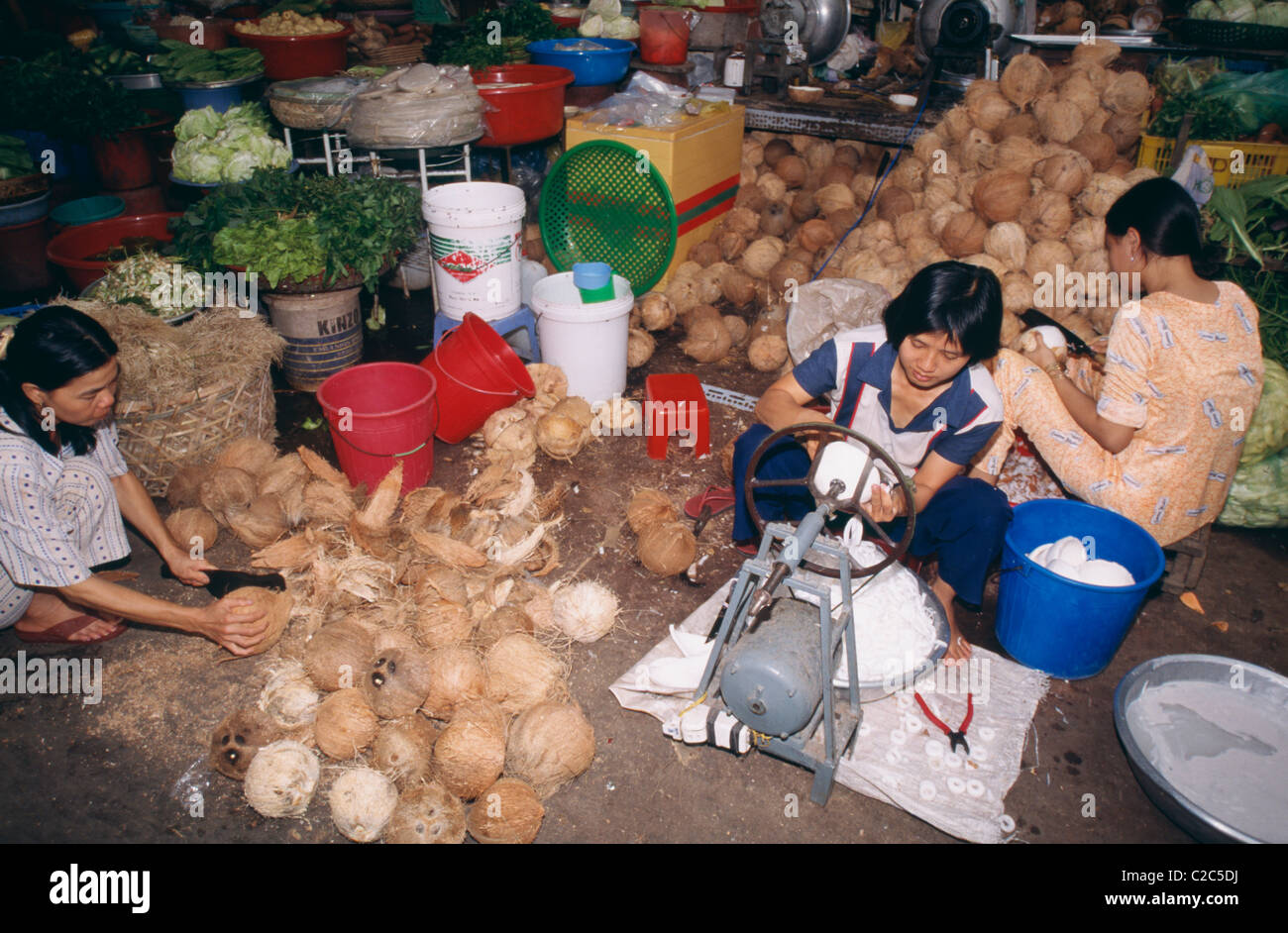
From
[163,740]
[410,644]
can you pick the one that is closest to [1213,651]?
[410,644]

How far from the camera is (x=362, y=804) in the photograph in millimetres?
2625

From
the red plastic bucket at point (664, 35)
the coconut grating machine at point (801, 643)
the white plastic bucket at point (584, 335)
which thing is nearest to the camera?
the coconut grating machine at point (801, 643)

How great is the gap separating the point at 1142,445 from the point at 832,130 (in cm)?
437

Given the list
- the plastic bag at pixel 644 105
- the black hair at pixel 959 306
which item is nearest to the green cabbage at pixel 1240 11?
the plastic bag at pixel 644 105

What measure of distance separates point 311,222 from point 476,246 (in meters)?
1.06

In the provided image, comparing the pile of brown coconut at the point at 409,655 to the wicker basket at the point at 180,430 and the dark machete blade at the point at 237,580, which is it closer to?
the dark machete blade at the point at 237,580

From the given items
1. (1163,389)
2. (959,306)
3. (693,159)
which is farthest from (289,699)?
(693,159)

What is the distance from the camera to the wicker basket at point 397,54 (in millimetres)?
7793

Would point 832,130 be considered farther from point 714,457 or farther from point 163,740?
point 163,740

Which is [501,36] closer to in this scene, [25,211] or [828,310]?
[828,310]

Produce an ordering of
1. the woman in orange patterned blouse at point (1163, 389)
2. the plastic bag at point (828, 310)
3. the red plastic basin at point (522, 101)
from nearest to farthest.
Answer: the woman in orange patterned blouse at point (1163, 389) → the plastic bag at point (828, 310) → the red plastic basin at point (522, 101)

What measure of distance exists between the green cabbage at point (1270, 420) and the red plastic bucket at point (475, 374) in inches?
163

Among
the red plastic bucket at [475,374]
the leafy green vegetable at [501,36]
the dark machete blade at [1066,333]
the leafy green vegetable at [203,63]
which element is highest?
the leafy green vegetable at [501,36]

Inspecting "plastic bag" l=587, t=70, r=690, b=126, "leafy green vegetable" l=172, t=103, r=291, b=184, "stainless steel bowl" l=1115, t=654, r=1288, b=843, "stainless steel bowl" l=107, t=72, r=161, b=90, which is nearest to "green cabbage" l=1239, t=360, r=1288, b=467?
"stainless steel bowl" l=1115, t=654, r=1288, b=843
